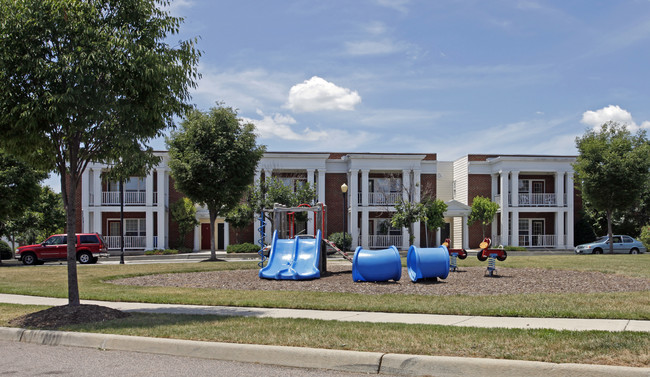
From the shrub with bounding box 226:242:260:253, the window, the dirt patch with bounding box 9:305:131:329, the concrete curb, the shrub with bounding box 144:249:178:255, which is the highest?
the concrete curb

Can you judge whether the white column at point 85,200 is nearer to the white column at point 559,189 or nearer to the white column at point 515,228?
the white column at point 515,228

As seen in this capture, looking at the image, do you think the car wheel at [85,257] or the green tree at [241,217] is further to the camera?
the green tree at [241,217]

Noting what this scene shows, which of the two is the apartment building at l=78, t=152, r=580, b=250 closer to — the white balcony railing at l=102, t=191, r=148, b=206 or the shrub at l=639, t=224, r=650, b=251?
the white balcony railing at l=102, t=191, r=148, b=206

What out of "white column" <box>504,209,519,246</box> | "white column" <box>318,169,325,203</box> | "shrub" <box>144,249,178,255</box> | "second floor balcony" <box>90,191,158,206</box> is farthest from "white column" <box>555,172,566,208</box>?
"second floor balcony" <box>90,191,158,206</box>

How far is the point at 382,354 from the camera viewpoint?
6.99 m

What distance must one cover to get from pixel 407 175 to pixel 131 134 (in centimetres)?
3489

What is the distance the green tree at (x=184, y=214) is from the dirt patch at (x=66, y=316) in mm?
32604

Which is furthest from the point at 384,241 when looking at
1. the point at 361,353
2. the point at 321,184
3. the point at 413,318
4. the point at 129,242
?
the point at 361,353

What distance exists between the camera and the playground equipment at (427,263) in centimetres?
1636

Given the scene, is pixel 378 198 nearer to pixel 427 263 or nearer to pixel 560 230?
pixel 560 230

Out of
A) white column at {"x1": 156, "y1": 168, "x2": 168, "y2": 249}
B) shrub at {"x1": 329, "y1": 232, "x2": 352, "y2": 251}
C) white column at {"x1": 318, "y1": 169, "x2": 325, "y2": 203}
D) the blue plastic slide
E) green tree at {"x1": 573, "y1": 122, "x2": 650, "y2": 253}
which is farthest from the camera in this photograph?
white column at {"x1": 318, "y1": 169, "x2": 325, "y2": 203}

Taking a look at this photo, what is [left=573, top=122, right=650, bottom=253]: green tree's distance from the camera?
37.4m

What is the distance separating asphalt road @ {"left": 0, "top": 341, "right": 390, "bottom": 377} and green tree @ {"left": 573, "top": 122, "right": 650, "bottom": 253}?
117ft

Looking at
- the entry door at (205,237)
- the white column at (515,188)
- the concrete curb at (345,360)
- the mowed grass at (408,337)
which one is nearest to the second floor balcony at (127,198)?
the entry door at (205,237)
